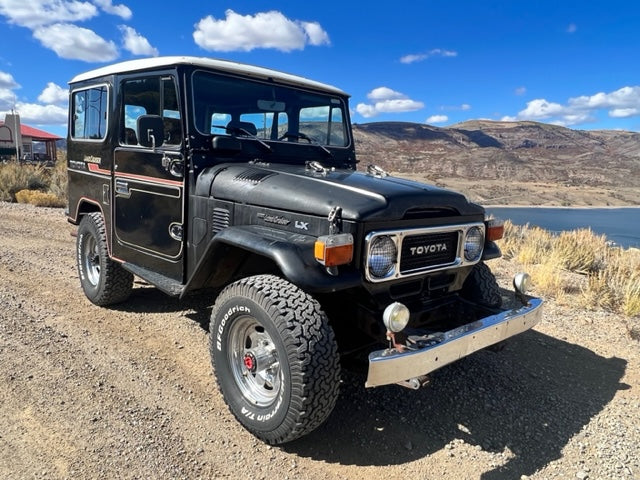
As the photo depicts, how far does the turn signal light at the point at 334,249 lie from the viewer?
106 inches

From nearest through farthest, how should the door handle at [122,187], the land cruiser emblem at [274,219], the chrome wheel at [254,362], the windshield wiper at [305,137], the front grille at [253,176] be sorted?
the chrome wheel at [254,362]
the land cruiser emblem at [274,219]
the front grille at [253,176]
the windshield wiper at [305,137]
the door handle at [122,187]

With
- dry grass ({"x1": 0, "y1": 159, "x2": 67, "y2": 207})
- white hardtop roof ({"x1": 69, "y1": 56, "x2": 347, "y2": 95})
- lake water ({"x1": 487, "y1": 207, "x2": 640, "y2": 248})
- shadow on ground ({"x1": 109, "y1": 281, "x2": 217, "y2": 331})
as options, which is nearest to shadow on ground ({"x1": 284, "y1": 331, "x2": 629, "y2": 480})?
shadow on ground ({"x1": 109, "y1": 281, "x2": 217, "y2": 331})

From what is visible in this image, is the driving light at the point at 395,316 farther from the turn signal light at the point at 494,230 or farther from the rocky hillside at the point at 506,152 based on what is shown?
the rocky hillside at the point at 506,152

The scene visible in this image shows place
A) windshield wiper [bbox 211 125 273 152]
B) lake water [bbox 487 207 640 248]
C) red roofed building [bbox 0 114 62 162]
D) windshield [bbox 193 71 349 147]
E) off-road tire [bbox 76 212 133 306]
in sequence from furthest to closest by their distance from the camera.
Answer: red roofed building [bbox 0 114 62 162]
lake water [bbox 487 207 640 248]
off-road tire [bbox 76 212 133 306]
windshield wiper [bbox 211 125 273 152]
windshield [bbox 193 71 349 147]

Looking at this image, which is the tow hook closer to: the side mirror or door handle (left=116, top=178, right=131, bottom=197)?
the side mirror

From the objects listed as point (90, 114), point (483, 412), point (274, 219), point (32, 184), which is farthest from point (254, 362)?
point (32, 184)

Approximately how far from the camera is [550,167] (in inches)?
1671

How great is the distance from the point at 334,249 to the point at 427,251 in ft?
2.63

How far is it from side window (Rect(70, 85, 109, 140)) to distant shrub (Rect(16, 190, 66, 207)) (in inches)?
315

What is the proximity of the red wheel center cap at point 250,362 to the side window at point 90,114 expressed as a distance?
2918 mm

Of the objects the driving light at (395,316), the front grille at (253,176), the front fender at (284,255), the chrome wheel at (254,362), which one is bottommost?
the chrome wheel at (254,362)

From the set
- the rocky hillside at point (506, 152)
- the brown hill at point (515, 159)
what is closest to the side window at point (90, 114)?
the brown hill at point (515, 159)

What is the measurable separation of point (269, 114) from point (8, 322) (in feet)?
10.2

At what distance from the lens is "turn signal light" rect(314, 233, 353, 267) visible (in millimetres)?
2686
